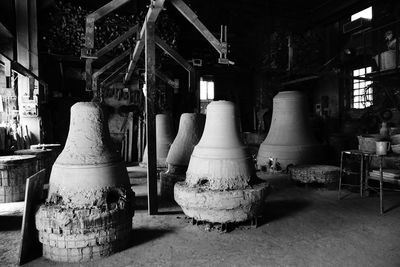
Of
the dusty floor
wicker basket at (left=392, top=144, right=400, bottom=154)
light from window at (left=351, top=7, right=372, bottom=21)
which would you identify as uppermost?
light from window at (left=351, top=7, right=372, bottom=21)

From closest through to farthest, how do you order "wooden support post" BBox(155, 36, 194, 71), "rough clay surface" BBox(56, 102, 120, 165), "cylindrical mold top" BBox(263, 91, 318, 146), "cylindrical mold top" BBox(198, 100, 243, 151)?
"rough clay surface" BBox(56, 102, 120, 165)
"cylindrical mold top" BBox(198, 100, 243, 151)
"wooden support post" BBox(155, 36, 194, 71)
"cylindrical mold top" BBox(263, 91, 318, 146)

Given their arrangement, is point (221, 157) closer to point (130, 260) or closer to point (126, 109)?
point (130, 260)

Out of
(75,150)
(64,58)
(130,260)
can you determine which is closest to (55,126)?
(64,58)

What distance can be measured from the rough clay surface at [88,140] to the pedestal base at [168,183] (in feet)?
6.77

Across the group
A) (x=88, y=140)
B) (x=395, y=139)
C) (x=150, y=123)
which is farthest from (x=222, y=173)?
(x=395, y=139)

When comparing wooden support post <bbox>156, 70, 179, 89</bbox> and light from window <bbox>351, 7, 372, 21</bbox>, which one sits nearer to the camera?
wooden support post <bbox>156, 70, 179, 89</bbox>

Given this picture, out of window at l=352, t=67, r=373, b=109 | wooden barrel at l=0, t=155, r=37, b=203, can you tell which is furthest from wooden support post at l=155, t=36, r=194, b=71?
window at l=352, t=67, r=373, b=109

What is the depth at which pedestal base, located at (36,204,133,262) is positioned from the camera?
3.17 m

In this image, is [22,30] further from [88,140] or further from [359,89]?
→ [359,89]

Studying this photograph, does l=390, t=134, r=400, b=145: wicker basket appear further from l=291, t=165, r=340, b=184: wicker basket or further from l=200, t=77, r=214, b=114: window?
l=200, t=77, r=214, b=114: window

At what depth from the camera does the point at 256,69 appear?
44.9 feet

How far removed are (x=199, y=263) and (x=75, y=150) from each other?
1.92 metres

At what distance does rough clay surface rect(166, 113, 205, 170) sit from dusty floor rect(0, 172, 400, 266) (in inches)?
39.3

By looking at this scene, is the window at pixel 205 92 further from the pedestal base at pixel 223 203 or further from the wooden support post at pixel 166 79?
the pedestal base at pixel 223 203
